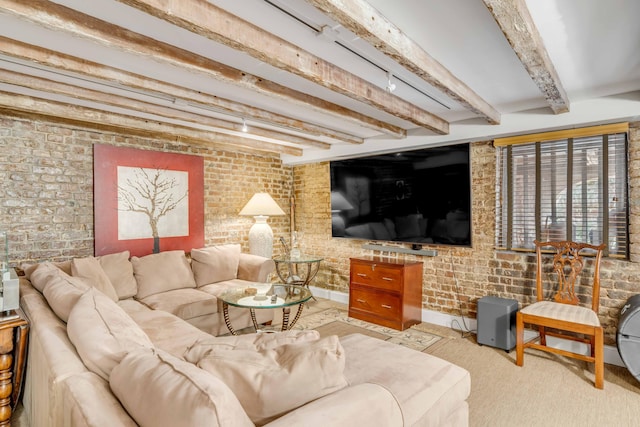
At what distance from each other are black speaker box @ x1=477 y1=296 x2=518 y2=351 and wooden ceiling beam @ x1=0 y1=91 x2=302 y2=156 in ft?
10.9

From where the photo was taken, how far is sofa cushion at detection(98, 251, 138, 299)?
3477 mm

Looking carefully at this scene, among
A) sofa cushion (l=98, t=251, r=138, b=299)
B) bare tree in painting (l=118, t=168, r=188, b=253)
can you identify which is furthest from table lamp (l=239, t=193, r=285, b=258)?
sofa cushion (l=98, t=251, r=138, b=299)

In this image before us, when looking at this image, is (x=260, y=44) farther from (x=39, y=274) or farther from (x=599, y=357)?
(x=599, y=357)

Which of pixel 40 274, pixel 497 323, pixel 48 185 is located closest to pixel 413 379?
pixel 497 323

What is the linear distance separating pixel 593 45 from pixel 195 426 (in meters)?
2.81

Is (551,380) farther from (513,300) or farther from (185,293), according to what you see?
(185,293)

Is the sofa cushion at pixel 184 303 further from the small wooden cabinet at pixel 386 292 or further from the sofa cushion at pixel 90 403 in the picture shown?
the sofa cushion at pixel 90 403

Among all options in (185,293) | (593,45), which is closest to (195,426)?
(593,45)

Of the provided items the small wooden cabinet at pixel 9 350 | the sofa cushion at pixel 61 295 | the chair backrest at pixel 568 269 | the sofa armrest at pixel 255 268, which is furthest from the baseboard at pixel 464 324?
the small wooden cabinet at pixel 9 350

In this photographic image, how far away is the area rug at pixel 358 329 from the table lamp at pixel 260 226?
111 cm

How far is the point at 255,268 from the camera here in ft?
13.9

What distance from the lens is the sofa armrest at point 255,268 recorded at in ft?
13.8

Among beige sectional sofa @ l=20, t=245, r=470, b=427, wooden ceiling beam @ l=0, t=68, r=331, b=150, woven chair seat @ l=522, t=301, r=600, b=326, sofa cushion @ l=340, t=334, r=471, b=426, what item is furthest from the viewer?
woven chair seat @ l=522, t=301, r=600, b=326

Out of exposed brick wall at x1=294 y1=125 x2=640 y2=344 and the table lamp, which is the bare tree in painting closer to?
the table lamp
